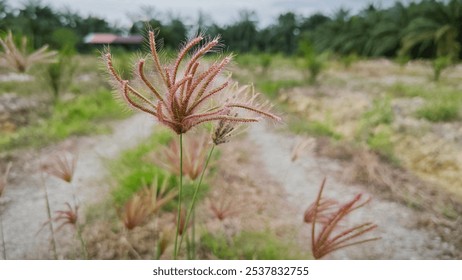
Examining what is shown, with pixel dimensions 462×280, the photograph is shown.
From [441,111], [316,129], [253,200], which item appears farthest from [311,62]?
[253,200]

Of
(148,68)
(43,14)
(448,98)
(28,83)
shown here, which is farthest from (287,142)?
(28,83)

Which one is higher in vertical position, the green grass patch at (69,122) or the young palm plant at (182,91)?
the young palm plant at (182,91)

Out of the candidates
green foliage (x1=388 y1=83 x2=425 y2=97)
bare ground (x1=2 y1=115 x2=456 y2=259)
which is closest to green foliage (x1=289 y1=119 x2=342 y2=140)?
bare ground (x1=2 y1=115 x2=456 y2=259)

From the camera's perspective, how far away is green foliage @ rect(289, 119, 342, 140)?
2.84m

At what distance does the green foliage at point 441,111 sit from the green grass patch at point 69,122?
7.47 feet

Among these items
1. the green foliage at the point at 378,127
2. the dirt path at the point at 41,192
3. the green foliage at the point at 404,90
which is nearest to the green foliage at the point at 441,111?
the green foliage at the point at 378,127

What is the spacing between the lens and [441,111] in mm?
2314

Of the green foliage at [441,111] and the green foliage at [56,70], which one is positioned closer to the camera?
the green foliage at [441,111]

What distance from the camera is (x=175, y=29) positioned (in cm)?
159

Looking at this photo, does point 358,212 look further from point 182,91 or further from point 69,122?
point 69,122

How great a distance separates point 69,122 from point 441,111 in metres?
3.08

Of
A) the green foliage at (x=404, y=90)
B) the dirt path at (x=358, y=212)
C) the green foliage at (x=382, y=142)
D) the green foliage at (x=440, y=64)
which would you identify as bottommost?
the dirt path at (x=358, y=212)

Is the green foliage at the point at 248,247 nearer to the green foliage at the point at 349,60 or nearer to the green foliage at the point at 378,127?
the green foliage at the point at 378,127

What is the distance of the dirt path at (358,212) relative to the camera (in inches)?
49.9
